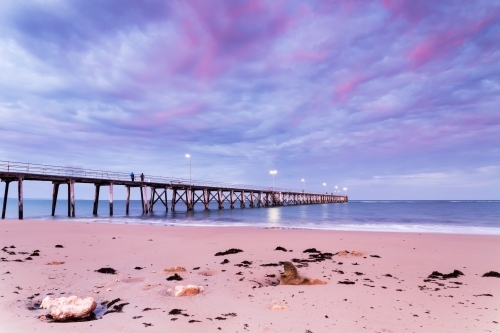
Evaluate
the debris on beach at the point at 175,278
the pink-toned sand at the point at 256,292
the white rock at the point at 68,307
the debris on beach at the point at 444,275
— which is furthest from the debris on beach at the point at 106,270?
the debris on beach at the point at 444,275

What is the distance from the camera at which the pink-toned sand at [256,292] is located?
4.02 m

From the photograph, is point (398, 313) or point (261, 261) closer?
point (398, 313)

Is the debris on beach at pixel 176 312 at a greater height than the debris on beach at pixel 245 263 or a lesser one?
greater

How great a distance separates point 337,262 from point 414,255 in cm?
294

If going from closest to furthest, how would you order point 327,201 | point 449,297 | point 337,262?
point 449,297 < point 337,262 < point 327,201

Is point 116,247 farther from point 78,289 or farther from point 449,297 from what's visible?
point 449,297

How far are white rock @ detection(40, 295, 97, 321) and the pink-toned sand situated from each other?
158 millimetres

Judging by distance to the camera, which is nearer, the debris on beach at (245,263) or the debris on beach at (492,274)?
the debris on beach at (492,274)

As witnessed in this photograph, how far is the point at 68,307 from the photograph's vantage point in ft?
13.6

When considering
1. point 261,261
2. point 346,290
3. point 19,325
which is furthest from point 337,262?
point 19,325

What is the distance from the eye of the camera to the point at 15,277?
6145mm

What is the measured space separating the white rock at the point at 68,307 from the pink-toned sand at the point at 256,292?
158 mm

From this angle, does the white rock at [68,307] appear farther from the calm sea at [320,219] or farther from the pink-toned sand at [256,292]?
the calm sea at [320,219]

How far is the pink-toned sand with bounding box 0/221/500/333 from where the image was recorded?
4016mm
